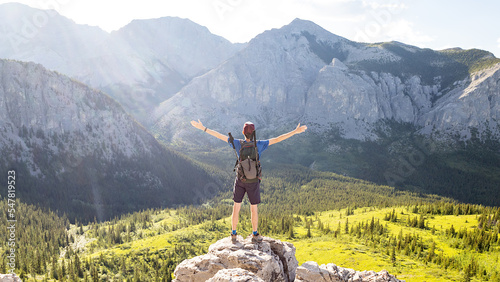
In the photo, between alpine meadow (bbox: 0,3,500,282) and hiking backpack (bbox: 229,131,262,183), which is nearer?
hiking backpack (bbox: 229,131,262,183)

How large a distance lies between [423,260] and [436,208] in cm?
2928

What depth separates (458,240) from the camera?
3350 cm

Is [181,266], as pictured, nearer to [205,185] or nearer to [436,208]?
[436,208]

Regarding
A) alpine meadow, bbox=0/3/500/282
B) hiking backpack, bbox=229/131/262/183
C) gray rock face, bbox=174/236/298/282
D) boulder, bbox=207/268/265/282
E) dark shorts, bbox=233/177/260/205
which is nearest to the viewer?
boulder, bbox=207/268/265/282

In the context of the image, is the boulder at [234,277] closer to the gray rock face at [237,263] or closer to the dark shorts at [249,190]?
the gray rock face at [237,263]

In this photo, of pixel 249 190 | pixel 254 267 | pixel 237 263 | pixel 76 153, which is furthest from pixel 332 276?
pixel 76 153

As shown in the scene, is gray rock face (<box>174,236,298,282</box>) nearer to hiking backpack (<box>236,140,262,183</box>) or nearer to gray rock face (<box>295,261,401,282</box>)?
gray rock face (<box>295,261,401,282</box>)

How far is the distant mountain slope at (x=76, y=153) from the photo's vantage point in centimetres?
10481

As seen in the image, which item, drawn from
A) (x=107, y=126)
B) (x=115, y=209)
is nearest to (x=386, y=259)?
(x=115, y=209)

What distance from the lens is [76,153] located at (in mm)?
120562

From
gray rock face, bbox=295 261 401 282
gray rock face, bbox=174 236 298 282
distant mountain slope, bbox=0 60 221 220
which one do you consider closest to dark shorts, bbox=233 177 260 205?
gray rock face, bbox=174 236 298 282

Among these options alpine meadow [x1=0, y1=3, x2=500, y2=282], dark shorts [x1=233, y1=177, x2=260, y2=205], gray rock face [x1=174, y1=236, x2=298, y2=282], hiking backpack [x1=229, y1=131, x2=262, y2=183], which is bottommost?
alpine meadow [x1=0, y1=3, x2=500, y2=282]

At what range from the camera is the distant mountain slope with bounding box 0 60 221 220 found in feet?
344

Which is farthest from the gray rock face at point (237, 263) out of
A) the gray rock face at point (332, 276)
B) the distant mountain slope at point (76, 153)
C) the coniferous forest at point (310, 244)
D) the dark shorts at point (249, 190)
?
the distant mountain slope at point (76, 153)
